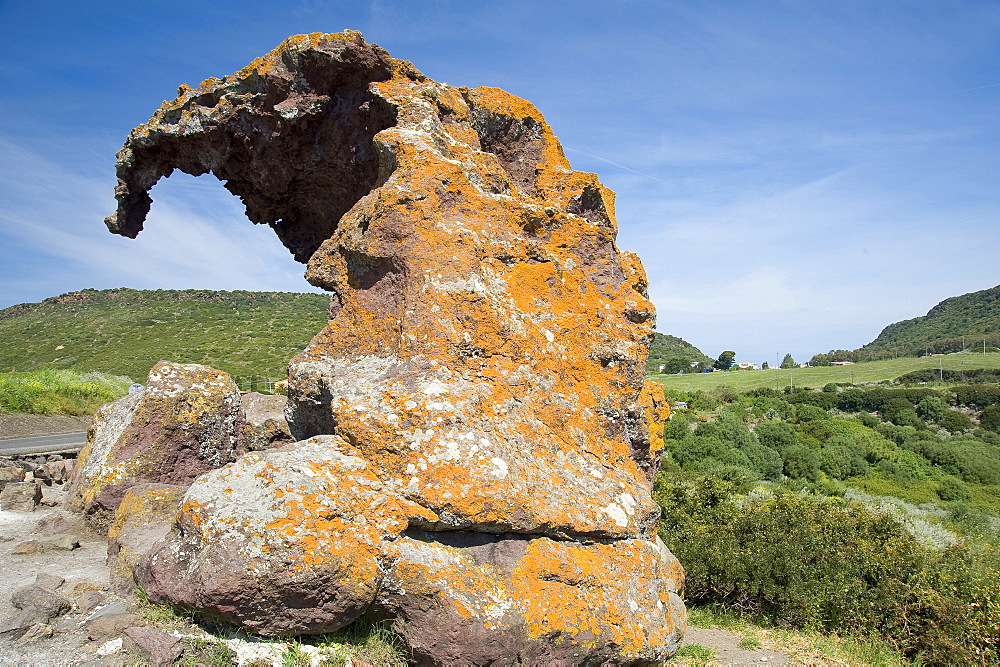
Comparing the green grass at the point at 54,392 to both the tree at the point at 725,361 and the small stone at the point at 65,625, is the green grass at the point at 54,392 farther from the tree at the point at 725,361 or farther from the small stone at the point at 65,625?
the tree at the point at 725,361

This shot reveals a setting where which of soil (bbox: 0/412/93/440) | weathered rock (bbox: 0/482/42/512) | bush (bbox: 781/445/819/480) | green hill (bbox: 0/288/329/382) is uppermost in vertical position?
green hill (bbox: 0/288/329/382)

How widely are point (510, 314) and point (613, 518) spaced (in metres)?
1.75

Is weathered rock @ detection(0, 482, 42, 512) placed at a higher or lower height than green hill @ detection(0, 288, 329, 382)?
lower

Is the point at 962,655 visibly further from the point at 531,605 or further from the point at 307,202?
the point at 307,202

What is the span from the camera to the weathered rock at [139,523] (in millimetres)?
4547

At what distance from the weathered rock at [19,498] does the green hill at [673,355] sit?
88.4m

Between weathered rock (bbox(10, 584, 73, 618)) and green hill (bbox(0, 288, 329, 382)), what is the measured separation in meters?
36.3

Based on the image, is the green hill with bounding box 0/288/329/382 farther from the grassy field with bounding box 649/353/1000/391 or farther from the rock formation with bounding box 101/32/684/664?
the grassy field with bounding box 649/353/1000/391

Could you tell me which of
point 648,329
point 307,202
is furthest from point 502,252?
point 307,202

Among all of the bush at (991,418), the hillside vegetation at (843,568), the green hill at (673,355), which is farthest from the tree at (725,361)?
the hillside vegetation at (843,568)

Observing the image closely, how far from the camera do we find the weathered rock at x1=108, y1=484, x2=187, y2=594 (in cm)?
455

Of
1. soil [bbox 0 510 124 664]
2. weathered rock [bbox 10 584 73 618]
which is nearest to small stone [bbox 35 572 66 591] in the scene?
soil [bbox 0 510 124 664]

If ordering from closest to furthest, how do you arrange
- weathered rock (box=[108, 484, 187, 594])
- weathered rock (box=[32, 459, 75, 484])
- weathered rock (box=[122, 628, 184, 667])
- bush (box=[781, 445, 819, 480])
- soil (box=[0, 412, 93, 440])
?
1. weathered rock (box=[122, 628, 184, 667])
2. weathered rock (box=[108, 484, 187, 594])
3. weathered rock (box=[32, 459, 75, 484])
4. soil (box=[0, 412, 93, 440])
5. bush (box=[781, 445, 819, 480])

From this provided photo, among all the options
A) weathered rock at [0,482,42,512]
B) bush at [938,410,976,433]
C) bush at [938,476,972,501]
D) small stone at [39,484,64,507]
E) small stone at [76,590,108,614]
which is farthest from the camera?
bush at [938,410,976,433]
